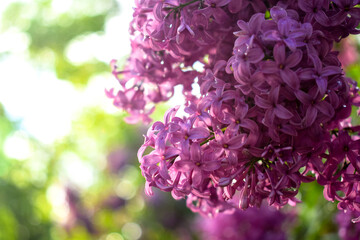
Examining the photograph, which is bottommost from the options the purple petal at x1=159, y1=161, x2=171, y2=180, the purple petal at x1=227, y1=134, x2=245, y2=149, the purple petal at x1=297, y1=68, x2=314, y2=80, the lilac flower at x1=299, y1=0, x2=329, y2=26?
the purple petal at x1=159, y1=161, x2=171, y2=180

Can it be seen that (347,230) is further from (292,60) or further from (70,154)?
(70,154)

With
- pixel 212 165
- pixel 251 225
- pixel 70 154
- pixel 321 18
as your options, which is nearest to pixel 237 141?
pixel 212 165

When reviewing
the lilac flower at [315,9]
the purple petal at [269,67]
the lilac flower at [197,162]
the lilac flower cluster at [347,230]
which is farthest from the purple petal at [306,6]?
the lilac flower cluster at [347,230]

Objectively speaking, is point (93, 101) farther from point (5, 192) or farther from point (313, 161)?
point (313, 161)

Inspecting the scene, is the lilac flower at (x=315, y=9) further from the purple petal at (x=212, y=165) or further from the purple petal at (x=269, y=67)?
the purple petal at (x=212, y=165)

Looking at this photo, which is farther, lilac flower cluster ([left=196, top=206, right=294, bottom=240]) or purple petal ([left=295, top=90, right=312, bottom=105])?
lilac flower cluster ([left=196, top=206, right=294, bottom=240])

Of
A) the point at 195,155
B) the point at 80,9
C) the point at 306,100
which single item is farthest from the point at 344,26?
the point at 80,9

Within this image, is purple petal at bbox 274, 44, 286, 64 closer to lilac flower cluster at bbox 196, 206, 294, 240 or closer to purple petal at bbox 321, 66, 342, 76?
purple petal at bbox 321, 66, 342, 76

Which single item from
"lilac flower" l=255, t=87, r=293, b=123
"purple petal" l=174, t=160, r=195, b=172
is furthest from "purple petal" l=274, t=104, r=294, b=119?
"purple petal" l=174, t=160, r=195, b=172

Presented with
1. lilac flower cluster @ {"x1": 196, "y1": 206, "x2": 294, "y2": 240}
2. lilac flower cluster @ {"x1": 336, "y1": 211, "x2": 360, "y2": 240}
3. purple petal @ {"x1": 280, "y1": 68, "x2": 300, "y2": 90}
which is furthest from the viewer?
lilac flower cluster @ {"x1": 196, "y1": 206, "x2": 294, "y2": 240}
